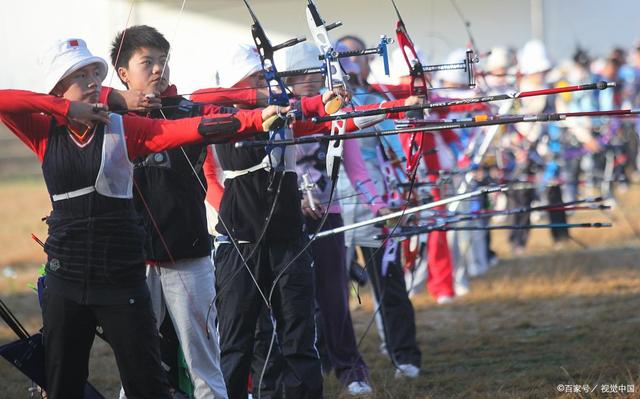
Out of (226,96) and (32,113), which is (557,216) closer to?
(226,96)

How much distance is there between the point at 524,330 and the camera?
27.7ft

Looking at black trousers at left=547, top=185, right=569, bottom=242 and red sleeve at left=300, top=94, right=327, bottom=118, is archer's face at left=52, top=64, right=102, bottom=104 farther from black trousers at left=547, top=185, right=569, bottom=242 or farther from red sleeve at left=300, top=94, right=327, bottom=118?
black trousers at left=547, top=185, right=569, bottom=242

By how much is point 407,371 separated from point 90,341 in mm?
2988

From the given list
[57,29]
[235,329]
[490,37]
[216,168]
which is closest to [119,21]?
[57,29]

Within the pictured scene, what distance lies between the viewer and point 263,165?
532 centimetres

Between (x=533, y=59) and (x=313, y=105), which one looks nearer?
(x=313, y=105)

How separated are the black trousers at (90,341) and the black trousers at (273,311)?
103 cm

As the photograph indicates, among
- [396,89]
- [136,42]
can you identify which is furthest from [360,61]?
[136,42]

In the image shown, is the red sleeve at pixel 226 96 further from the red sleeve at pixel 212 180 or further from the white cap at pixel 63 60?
the white cap at pixel 63 60

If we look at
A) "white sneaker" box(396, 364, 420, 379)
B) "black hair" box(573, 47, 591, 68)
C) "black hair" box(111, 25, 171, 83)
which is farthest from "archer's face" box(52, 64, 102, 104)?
"black hair" box(573, 47, 591, 68)

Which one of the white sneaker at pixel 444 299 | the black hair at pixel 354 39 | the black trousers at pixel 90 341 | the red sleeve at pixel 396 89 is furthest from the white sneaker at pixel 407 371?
the white sneaker at pixel 444 299

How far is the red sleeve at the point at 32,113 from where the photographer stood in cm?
416

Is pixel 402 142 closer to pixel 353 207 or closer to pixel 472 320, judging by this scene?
pixel 353 207

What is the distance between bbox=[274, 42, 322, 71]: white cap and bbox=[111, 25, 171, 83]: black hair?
983mm
